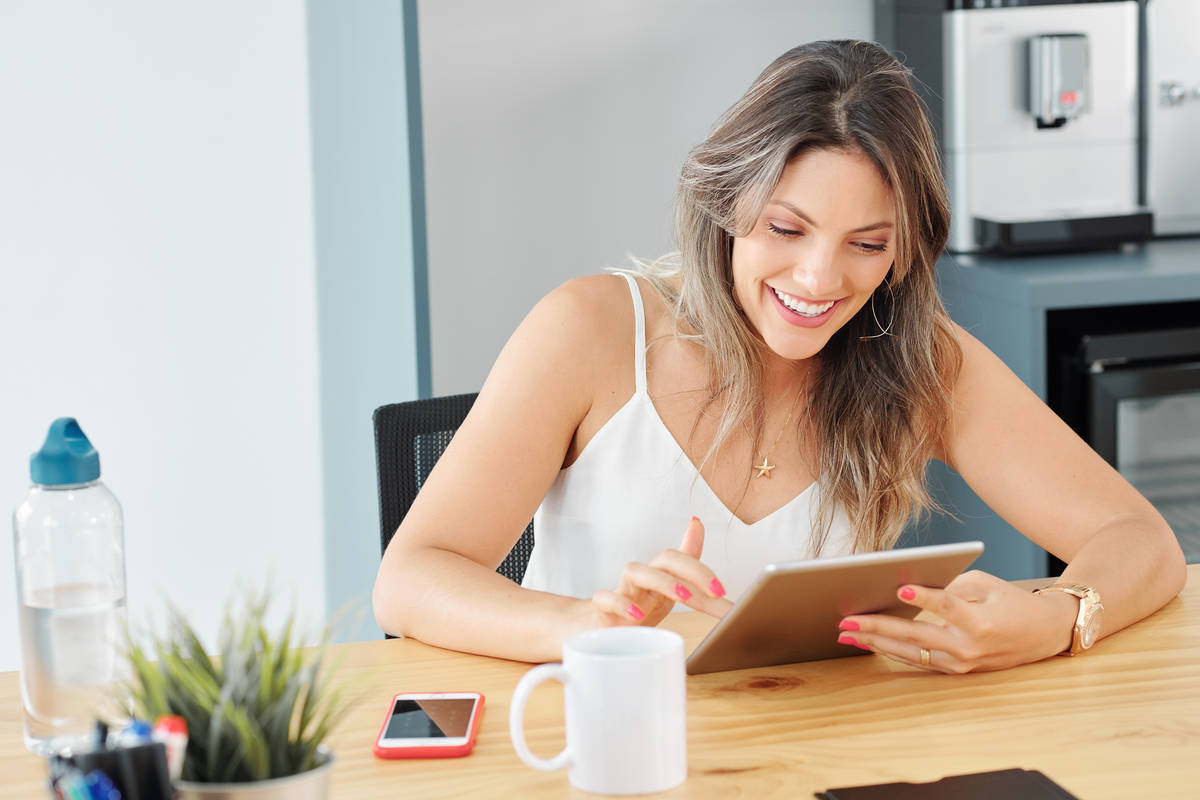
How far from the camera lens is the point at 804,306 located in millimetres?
1358

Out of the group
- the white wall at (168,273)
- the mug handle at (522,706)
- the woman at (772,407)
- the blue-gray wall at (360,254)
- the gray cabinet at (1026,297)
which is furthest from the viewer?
the white wall at (168,273)

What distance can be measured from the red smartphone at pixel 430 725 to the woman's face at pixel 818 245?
1.86 ft

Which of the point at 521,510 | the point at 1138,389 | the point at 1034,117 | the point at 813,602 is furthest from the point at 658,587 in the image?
the point at 1034,117

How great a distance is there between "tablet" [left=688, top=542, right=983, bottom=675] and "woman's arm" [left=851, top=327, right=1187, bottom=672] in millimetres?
22

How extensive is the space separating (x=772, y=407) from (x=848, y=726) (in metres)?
0.60

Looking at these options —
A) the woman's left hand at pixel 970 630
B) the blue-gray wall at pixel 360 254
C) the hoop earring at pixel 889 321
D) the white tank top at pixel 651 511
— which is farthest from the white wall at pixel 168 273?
the woman's left hand at pixel 970 630

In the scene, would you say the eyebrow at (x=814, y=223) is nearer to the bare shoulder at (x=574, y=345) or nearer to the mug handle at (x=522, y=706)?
the bare shoulder at (x=574, y=345)

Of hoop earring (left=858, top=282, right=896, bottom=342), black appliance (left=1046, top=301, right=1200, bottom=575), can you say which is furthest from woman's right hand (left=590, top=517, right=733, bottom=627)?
black appliance (left=1046, top=301, right=1200, bottom=575)

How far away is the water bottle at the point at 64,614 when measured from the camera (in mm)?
867

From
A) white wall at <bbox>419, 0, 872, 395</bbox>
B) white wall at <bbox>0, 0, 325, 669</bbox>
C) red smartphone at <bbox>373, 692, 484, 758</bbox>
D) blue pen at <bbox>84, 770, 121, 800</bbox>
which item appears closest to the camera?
blue pen at <bbox>84, 770, 121, 800</bbox>

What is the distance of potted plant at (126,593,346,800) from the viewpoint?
62cm

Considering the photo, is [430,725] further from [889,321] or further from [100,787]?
[889,321]

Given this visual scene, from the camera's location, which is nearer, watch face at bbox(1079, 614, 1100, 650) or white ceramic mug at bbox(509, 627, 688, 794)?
white ceramic mug at bbox(509, 627, 688, 794)

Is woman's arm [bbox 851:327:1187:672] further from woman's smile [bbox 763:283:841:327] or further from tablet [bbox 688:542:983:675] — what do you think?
woman's smile [bbox 763:283:841:327]
